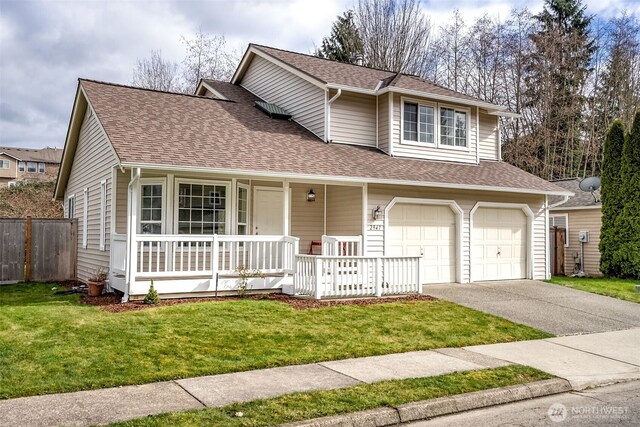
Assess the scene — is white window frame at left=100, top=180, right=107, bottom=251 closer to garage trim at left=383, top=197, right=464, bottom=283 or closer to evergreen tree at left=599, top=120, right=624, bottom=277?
garage trim at left=383, top=197, right=464, bottom=283

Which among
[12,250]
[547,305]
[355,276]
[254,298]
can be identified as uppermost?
[12,250]

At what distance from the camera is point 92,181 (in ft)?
48.0

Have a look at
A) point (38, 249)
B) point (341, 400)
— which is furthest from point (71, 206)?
point (341, 400)

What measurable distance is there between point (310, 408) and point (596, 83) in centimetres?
3272

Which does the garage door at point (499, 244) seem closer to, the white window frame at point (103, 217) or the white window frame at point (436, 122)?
the white window frame at point (436, 122)

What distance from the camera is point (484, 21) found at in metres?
31.5

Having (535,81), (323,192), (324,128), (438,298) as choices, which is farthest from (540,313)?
(535,81)

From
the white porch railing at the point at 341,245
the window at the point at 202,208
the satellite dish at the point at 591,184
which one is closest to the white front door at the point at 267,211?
the window at the point at 202,208

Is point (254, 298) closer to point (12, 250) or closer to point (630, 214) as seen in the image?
point (12, 250)

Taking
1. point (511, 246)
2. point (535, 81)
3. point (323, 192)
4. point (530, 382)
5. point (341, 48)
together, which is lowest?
point (530, 382)

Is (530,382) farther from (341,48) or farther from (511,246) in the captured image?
(341,48)

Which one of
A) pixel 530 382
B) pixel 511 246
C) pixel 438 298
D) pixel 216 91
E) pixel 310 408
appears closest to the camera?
pixel 310 408

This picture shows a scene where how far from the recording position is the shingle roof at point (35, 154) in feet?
198

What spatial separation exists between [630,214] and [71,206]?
19002mm
